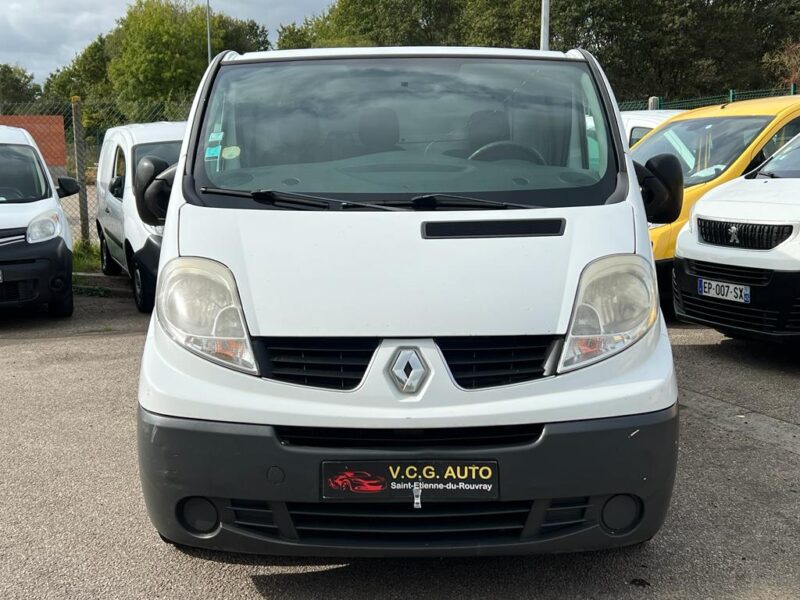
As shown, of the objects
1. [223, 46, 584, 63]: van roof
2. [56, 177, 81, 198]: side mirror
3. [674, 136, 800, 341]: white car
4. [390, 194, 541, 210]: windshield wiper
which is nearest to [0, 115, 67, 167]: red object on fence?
[56, 177, 81, 198]: side mirror

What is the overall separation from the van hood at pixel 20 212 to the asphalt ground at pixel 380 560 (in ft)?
8.44

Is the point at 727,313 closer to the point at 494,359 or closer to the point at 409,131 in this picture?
the point at 409,131

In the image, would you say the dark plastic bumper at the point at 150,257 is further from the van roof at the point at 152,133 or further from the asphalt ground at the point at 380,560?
the asphalt ground at the point at 380,560

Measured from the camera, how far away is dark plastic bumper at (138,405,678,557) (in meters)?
2.78

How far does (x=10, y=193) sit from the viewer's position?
874cm

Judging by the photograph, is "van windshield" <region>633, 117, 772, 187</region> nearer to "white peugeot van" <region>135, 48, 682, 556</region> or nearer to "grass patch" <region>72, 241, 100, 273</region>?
"white peugeot van" <region>135, 48, 682, 556</region>

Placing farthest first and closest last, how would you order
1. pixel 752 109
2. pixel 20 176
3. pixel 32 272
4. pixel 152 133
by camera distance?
pixel 152 133 → pixel 20 176 → pixel 752 109 → pixel 32 272

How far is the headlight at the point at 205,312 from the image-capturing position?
2926mm

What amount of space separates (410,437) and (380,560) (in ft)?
2.67

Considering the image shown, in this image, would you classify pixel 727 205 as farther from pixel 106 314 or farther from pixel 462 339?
pixel 106 314

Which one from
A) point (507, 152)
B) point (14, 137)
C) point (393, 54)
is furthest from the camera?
point (14, 137)

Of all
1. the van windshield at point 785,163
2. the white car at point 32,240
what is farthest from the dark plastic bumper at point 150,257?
the van windshield at point 785,163

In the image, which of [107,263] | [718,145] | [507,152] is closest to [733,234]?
[718,145]

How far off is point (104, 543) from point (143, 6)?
7415cm
